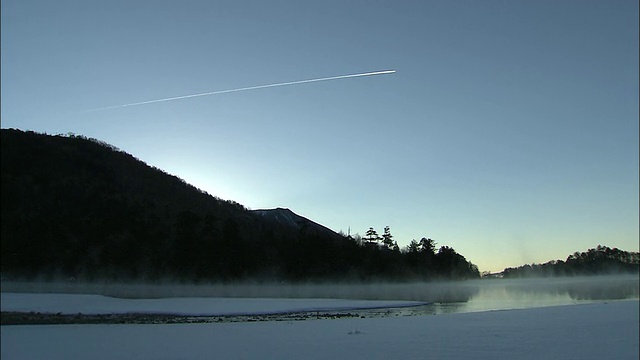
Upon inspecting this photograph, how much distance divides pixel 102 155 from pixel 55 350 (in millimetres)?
6663

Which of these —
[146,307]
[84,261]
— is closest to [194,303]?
[146,307]

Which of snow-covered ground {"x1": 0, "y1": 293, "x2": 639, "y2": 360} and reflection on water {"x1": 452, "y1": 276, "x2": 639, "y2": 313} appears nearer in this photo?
snow-covered ground {"x1": 0, "y1": 293, "x2": 639, "y2": 360}

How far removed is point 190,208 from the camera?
3094cm

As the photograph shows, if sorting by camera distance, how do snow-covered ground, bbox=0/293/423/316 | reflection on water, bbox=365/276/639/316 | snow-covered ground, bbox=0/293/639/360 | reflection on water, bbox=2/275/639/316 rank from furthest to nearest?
reflection on water, bbox=365/276/639/316, reflection on water, bbox=2/275/639/316, snow-covered ground, bbox=0/293/423/316, snow-covered ground, bbox=0/293/639/360

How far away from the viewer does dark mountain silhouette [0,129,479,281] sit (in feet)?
29.3

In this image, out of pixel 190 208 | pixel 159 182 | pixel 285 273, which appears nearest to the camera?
pixel 159 182

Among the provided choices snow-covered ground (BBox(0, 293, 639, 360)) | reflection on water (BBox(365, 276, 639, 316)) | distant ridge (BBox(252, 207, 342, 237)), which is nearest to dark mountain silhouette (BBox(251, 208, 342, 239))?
distant ridge (BBox(252, 207, 342, 237))

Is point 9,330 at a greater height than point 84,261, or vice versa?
point 84,261

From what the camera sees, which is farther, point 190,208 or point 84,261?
point 190,208

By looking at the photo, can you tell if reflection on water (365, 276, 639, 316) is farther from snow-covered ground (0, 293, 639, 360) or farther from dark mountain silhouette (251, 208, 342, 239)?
snow-covered ground (0, 293, 639, 360)

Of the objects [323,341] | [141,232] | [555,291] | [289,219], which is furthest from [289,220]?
[323,341]

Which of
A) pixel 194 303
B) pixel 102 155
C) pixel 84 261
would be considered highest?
pixel 102 155

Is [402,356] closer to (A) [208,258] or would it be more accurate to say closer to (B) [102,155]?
(B) [102,155]

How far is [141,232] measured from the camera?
80.8 feet
